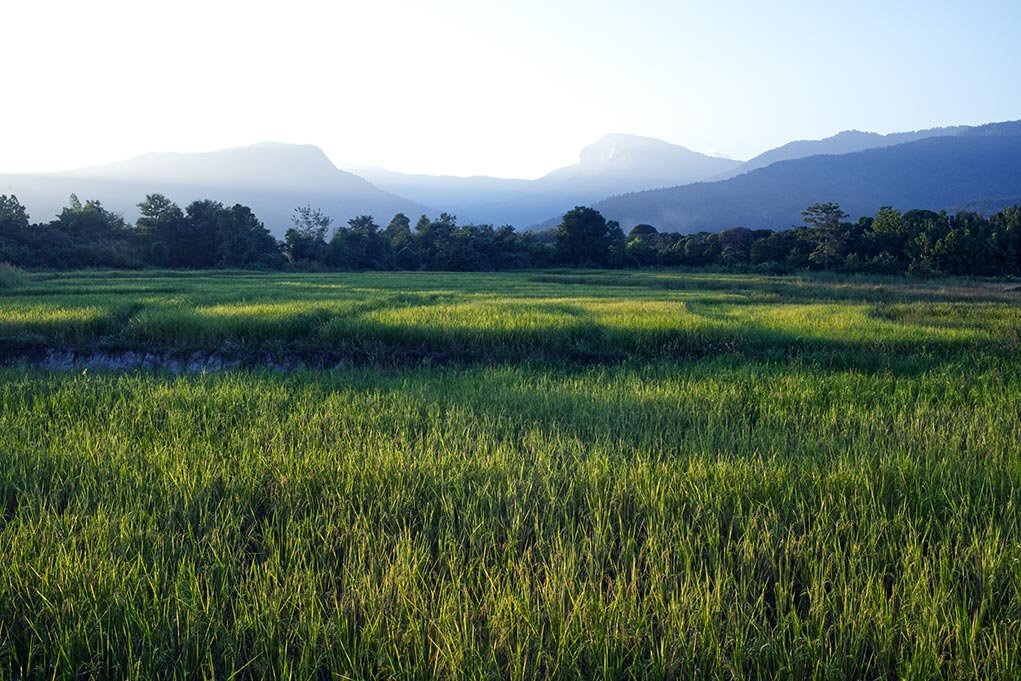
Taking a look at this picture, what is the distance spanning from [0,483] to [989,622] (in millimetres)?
4304

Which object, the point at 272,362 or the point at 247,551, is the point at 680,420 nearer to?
the point at 247,551

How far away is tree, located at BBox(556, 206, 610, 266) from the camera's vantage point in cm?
4684

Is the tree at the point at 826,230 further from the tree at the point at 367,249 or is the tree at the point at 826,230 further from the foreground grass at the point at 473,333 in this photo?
the foreground grass at the point at 473,333

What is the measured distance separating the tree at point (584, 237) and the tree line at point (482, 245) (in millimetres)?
84

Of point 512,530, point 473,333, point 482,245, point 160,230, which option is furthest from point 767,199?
point 512,530

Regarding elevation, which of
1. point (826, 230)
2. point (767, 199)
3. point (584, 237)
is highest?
point (767, 199)

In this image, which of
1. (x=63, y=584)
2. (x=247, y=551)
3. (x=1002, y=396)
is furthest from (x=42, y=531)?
(x=1002, y=396)

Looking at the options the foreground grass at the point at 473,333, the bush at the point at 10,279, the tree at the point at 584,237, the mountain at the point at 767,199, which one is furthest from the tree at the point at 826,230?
the mountain at the point at 767,199

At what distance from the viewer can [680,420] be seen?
4.27 meters

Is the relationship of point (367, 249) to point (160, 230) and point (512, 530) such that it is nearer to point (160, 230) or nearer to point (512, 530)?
point (160, 230)

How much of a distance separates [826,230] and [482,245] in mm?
25936

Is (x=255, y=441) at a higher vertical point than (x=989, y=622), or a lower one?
higher

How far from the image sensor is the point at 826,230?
41.2 metres

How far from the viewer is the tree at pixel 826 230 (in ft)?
132
